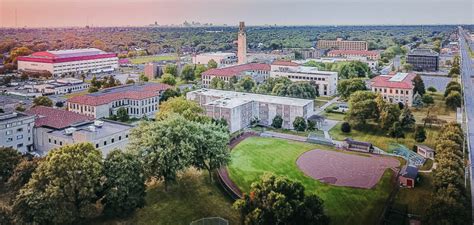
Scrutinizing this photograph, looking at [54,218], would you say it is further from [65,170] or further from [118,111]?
[118,111]

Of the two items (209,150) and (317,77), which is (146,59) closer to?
(317,77)

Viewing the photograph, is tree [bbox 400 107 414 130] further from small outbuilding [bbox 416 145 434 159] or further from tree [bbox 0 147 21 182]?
tree [bbox 0 147 21 182]

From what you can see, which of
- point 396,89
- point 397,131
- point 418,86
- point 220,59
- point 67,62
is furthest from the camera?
point 220,59

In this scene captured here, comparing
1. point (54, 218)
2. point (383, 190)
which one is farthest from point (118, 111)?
point (383, 190)

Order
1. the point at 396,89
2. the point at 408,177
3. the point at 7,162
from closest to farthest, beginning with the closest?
the point at 7,162, the point at 408,177, the point at 396,89

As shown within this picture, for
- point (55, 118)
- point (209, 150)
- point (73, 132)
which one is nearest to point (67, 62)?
point (55, 118)

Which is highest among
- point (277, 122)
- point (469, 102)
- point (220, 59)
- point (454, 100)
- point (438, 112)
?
point (220, 59)

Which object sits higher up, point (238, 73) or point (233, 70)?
point (233, 70)

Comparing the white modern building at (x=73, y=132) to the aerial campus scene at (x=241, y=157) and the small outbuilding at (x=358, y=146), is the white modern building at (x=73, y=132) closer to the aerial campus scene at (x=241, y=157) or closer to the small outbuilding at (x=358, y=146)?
the aerial campus scene at (x=241, y=157)
